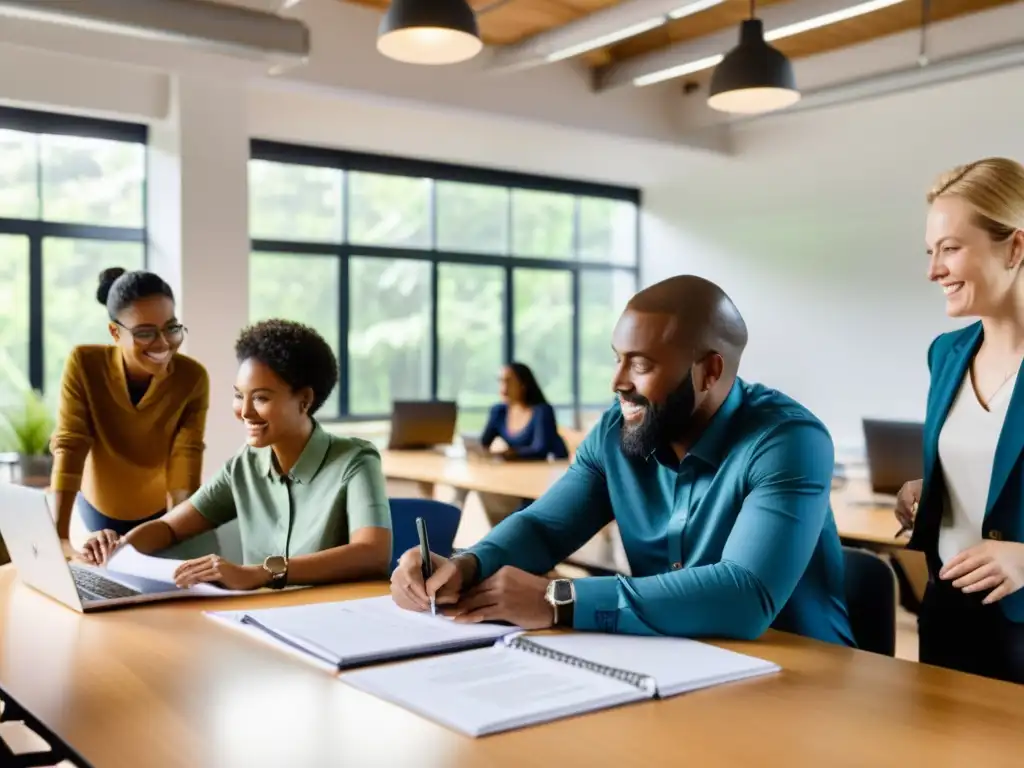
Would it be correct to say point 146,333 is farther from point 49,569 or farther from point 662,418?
point 662,418

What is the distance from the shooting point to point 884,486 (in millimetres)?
3869

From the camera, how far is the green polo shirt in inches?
90.9

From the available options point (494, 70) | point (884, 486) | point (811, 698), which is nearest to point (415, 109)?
point (494, 70)

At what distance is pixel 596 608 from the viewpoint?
1694mm

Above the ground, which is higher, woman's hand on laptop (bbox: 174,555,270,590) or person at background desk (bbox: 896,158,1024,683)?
person at background desk (bbox: 896,158,1024,683)

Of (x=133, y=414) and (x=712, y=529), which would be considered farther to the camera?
(x=133, y=414)

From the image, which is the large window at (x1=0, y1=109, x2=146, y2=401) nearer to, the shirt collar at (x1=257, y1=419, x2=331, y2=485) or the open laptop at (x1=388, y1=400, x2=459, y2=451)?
the open laptop at (x1=388, y1=400, x2=459, y2=451)

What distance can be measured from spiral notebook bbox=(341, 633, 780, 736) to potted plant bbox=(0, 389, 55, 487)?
4742 millimetres

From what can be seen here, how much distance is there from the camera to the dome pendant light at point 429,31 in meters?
3.90

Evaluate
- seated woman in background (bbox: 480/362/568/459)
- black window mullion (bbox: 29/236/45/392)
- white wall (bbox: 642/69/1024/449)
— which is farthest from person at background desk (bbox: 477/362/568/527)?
white wall (bbox: 642/69/1024/449)

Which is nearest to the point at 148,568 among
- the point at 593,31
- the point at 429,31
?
the point at 429,31

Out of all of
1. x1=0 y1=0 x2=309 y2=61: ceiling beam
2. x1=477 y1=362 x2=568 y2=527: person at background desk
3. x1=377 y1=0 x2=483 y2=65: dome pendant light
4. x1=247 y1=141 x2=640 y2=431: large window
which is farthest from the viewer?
x1=247 y1=141 x2=640 y2=431: large window

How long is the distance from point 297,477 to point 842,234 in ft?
23.1

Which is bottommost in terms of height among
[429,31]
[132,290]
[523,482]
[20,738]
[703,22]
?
[20,738]
